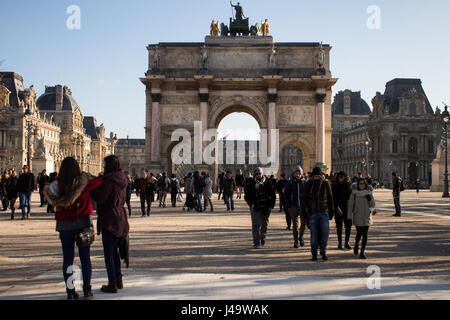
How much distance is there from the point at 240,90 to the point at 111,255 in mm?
32684

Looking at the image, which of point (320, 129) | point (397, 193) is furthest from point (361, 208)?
point (320, 129)

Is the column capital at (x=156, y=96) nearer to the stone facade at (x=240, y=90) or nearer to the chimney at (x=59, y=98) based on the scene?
the stone facade at (x=240, y=90)

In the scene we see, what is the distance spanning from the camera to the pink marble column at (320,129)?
37812 millimetres

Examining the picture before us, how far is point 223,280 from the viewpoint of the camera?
749 centimetres

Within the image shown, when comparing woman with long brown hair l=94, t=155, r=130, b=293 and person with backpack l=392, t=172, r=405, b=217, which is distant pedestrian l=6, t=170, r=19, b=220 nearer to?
woman with long brown hair l=94, t=155, r=130, b=293

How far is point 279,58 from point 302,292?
33.4 m

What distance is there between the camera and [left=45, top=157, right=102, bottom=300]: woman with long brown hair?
6.34 m

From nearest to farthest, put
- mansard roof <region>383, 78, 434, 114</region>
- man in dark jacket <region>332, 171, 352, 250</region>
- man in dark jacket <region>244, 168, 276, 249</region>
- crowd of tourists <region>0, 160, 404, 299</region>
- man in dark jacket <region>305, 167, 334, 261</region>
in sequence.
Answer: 1. crowd of tourists <region>0, 160, 404, 299</region>
2. man in dark jacket <region>305, 167, 334, 261</region>
3. man in dark jacket <region>244, 168, 276, 249</region>
4. man in dark jacket <region>332, 171, 352, 250</region>
5. mansard roof <region>383, 78, 434, 114</region>

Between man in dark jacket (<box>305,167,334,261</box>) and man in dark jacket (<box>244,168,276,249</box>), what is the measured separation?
133 cm

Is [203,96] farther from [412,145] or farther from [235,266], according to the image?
[412,145]

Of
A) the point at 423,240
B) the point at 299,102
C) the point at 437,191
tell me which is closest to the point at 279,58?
the point at 299,102

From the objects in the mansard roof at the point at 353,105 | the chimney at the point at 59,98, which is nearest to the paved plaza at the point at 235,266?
the chimney at the point at 59,98

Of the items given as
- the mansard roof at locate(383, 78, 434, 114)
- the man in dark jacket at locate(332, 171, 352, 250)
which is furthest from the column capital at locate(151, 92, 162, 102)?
the mansard roof at locate(383, 78, 434, 114)
